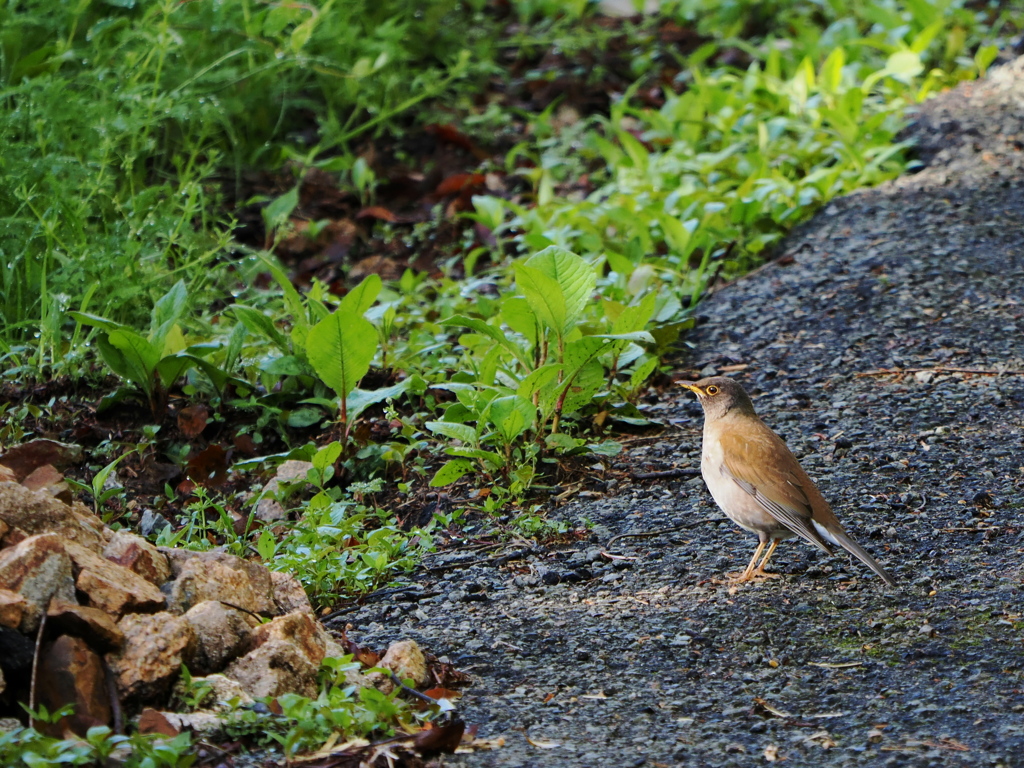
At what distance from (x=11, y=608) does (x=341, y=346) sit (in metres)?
2.00

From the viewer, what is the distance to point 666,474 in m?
4.43

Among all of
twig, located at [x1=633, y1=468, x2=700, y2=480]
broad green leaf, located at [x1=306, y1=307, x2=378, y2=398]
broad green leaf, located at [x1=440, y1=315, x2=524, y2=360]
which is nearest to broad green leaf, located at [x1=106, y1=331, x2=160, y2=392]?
broad green leaf, located at [x1=306, y1=307, x2=378, y2=398]

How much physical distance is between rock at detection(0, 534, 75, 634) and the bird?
1.99 m

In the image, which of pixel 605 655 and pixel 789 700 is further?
pixel 605 655

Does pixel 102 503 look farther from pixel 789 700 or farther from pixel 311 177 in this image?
pixel 311 177

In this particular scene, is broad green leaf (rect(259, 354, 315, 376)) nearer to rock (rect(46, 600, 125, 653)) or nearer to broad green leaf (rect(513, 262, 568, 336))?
broad green leaf (rect(513, 262, 568, 336))

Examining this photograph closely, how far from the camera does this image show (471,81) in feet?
32.9

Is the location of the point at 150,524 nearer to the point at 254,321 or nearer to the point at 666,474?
the point at 254,321

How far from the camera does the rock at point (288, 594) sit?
10.8ft

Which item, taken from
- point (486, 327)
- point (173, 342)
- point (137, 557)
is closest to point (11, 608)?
point (137, 557)

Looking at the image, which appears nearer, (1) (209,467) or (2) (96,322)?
(2) (96,322)

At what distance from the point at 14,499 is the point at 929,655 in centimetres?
244

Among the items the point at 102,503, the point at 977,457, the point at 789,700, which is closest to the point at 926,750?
the point at 789,700

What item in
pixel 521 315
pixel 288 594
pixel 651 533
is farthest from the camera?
pixel 521 315
